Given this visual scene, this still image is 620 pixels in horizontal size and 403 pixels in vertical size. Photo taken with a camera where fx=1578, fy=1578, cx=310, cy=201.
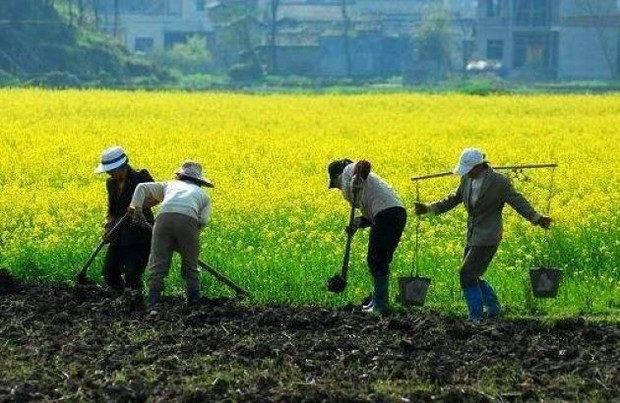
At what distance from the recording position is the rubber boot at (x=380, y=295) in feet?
45.8

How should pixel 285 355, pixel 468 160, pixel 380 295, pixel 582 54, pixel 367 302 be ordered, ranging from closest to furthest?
pixel 285 355
pixel 468 160
pixel 380 295
pixel 367 302
pixel 582 54

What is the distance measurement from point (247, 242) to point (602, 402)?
8.08 m

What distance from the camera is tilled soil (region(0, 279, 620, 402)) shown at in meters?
10.5

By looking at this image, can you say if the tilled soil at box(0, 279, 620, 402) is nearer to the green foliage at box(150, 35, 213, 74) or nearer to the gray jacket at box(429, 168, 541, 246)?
the gray jacket at box(429, 168, 541, 246)

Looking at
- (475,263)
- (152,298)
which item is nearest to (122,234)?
(152,298)

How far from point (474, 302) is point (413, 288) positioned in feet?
1.77

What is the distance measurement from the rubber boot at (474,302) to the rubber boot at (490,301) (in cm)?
37

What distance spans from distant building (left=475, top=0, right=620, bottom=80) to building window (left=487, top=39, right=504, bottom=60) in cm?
19

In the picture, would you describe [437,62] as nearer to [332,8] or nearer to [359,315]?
[332,8]

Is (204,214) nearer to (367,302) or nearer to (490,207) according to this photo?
(367,302)

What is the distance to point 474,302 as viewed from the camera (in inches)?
527

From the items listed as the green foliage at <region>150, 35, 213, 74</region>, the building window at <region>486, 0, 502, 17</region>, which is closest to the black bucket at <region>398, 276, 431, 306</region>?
the green foliage at <region>150, 35, 213, 74</region>

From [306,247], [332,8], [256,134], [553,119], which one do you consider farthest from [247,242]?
[332,8]

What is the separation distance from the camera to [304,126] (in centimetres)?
3791
